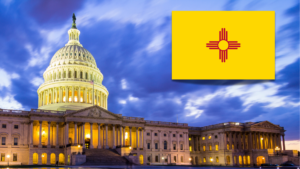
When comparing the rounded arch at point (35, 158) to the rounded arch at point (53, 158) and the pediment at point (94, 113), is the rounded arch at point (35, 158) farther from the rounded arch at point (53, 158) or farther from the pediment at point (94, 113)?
the pediment at point (94, 113)

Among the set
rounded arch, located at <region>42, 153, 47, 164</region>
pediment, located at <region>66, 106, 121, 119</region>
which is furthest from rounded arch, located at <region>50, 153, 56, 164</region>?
pediment, located at <region>66, 106, 121, 119</region>

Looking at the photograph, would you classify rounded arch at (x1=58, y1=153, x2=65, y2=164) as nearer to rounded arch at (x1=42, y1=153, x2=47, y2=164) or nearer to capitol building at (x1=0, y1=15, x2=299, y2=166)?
capitol building at (x1=0, y1=15, x2=299, y2=166)

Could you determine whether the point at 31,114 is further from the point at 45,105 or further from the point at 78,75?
the point at 78,75

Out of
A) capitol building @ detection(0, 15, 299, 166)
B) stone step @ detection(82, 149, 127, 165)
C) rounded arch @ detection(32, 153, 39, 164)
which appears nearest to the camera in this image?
stone step @ detection(82, 149, 127, 165)

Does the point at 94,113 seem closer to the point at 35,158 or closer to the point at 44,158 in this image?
the point at 44,158

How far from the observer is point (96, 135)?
9350 centimetres

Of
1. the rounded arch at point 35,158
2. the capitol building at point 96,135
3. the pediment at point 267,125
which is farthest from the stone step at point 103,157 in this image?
the pediment at point 267,125

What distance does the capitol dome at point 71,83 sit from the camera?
104 meters

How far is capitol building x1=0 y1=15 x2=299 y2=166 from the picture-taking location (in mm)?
81125

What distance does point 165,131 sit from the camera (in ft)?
358

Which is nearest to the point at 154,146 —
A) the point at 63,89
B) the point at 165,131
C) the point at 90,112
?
the point at 165,131

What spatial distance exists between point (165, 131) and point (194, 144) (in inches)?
714

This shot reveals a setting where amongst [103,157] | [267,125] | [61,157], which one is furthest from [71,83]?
[267,125]

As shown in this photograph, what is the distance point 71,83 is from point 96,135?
22877 millimetres
